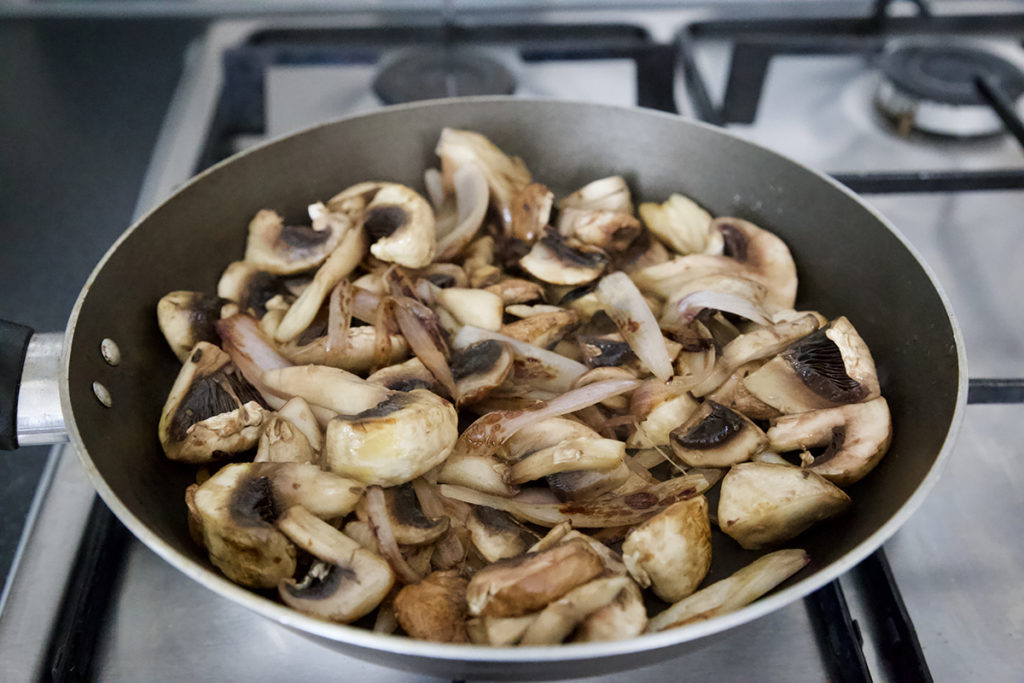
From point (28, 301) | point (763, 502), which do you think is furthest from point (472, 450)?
point (28, 301)

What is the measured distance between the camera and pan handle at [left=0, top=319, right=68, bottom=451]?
2.91 feet

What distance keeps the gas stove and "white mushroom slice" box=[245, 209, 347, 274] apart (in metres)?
0.35

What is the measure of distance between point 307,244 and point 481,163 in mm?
330

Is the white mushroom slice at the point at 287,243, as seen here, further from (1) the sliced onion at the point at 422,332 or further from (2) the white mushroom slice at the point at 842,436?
(2) the white mushroom slice at the point at 842,436

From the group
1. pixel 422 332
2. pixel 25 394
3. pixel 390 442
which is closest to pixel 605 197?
pixel 422 332

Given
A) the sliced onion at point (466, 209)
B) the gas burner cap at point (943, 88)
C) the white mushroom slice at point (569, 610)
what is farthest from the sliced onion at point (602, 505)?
the gas burner cap at point (943, 88)

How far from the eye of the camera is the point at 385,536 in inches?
35.0

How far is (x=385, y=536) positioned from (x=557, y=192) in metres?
0.84

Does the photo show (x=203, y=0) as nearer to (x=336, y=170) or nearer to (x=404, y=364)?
(x=336, y=170)

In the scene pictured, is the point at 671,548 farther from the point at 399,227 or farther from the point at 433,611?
the point at 399,227

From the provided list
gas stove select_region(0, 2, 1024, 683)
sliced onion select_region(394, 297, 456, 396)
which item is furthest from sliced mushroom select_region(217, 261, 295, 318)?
gas stove select_region(0, 2, 1024, 683)

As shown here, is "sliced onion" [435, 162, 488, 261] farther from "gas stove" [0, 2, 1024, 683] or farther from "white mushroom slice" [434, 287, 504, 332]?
"gas stove" [0, 2, 1024, 683]

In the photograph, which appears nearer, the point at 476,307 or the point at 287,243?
the point at 476,307

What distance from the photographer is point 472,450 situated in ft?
3.30
